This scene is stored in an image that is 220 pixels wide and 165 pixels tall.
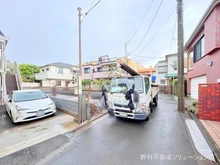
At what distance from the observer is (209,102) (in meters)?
4.84

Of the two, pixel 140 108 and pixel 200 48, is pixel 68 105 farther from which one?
pixel 200 48

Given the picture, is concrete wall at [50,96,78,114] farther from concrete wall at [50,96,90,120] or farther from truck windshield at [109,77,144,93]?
truck windshield at [109,77,144,93]

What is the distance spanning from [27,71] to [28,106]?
27.7 m

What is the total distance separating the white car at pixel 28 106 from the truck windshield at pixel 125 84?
11.1 feet

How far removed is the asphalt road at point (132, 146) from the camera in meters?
2.58

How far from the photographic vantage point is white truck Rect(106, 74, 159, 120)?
449 cm

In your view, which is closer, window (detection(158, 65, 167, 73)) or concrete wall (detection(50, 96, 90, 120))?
concrete wall (detection(50, 96, 90, 120))

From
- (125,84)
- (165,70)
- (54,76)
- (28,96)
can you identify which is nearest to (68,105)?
(28,96)

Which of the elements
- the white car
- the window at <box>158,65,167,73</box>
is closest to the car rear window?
the white car

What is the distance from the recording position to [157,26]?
35.1ft

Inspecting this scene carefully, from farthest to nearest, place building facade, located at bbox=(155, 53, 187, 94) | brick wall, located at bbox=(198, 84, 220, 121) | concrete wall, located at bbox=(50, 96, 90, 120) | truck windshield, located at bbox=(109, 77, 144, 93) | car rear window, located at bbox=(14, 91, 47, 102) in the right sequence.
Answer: building facade, located at bbox=(155, 53, 187, 94) < car rear window, located at bbox=(14, 91, 47, 102) < concrete wall, located at bbox=(50, 96, 90, 120) < truck windshield, located at bbox=(109, 77, 144, 93) < brick wall, located at bbox=(198, 84, 220, 121)

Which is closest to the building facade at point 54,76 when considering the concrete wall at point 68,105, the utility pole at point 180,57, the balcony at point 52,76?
the balcony at point 52,76

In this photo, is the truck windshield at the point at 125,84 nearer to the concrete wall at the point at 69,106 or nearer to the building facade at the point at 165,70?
the concrete wall at the point at 69,106

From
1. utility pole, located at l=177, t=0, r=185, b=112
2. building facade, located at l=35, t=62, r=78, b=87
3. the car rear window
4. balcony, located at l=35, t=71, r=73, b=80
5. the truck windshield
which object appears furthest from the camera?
building facade, located at l=35, t=62, r=78, b=87
